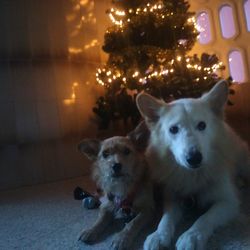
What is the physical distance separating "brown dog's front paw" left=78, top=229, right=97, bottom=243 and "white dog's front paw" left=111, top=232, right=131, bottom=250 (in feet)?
0.41

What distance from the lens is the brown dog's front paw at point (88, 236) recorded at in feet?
4.62

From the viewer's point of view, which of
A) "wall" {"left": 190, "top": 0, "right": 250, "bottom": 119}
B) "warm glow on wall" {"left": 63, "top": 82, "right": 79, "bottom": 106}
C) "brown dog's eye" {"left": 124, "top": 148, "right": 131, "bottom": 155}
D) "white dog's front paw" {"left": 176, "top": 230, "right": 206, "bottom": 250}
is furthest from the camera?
"wall" {"left": 190, "top": 0, "right": 250, "bottom": 119}

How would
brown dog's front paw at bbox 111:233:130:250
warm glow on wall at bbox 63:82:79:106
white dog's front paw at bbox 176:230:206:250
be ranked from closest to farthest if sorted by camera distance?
white dog's front paw at bbox 176:230:206:250
brown dog's front paw at bbox 111:233:130:250
warm glow on wall at bbox 63:82:79:106

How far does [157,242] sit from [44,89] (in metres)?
2.18

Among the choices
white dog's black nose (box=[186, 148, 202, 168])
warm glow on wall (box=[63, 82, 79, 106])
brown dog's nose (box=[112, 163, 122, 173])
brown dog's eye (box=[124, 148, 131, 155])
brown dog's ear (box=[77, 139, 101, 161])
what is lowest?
brown dog's nose (box=[112, 163, 122, 173])

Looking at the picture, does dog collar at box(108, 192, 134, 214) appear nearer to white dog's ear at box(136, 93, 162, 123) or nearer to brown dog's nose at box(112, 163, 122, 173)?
brown dog's nose at box(112, 163, 122, 173)

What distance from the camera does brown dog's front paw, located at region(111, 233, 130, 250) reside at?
4.22ft

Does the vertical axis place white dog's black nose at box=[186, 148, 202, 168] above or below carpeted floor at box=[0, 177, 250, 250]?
above

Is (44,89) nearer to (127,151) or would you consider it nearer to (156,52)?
(156,52)

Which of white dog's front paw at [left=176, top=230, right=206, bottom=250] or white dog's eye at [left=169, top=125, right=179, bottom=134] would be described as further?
white dog's eye at [left=169, top=125, right=179, bottom=134]

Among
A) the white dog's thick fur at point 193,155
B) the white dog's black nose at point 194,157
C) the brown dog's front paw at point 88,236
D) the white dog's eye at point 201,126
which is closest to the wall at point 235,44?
the white dog's thick fur at point 193,155

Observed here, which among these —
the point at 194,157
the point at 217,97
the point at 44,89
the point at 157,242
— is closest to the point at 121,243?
the point at 157,242

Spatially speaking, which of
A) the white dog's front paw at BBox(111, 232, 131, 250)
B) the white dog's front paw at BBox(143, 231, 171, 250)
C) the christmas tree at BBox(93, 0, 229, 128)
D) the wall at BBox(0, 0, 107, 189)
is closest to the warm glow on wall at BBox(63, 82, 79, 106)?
the wall at BBox(0, 0, 107, 189)

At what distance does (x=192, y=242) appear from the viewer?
3.77 feet
